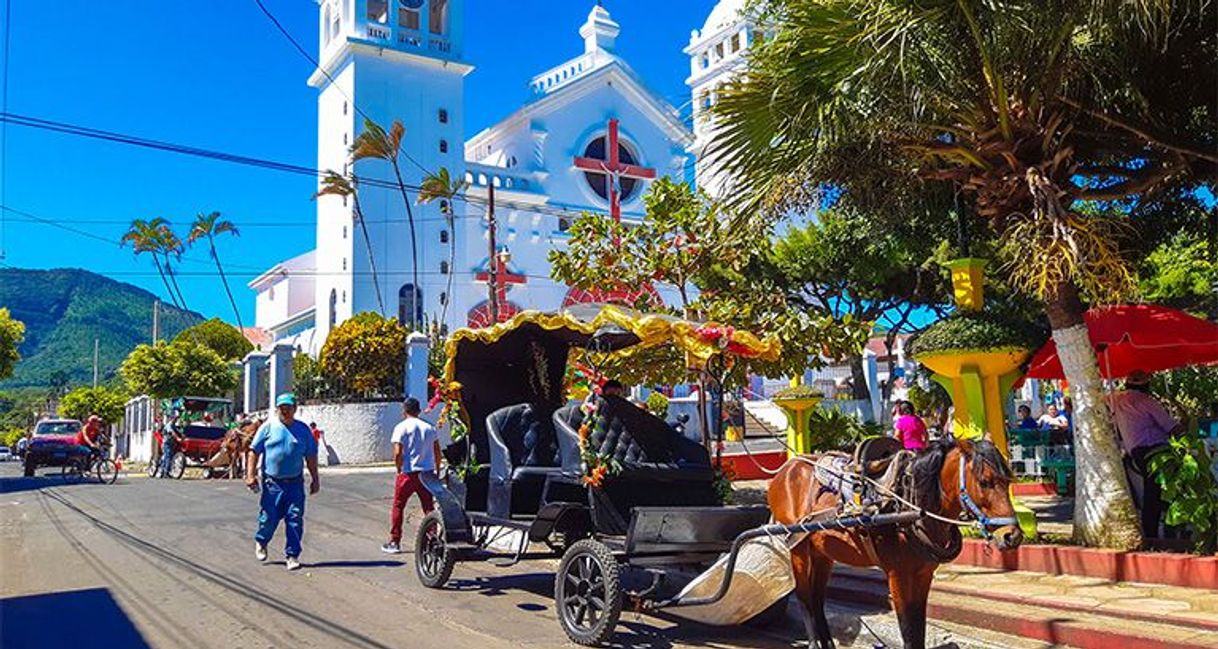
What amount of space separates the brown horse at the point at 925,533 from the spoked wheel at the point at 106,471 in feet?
70.4

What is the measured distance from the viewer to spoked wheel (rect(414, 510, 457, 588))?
8742 mm

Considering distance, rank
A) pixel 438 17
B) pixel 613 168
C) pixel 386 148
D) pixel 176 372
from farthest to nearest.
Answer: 1. pixel 613 168
2. pixel 438 17
3. pixel 386 148
4. pixel 176 372

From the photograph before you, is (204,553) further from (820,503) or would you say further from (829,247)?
(829,247)

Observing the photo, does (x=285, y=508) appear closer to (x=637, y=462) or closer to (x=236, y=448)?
(x=637, y=462)

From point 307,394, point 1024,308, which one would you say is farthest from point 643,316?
point 307,394

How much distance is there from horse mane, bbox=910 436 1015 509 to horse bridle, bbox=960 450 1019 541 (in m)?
0.11

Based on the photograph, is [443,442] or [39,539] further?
[443,442]

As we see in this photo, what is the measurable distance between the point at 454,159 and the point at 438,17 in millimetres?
6971

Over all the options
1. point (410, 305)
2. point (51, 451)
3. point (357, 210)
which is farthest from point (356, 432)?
point (357, 210)

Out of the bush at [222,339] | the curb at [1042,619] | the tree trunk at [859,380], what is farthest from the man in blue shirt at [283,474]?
the bush at [222,339]

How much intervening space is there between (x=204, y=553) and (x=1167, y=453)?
9756 mm

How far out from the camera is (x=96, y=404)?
182 feet

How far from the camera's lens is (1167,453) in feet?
25.6

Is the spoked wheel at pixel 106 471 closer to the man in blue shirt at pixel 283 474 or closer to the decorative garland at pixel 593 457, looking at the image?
the man in blue shirt at pixel 283 474
